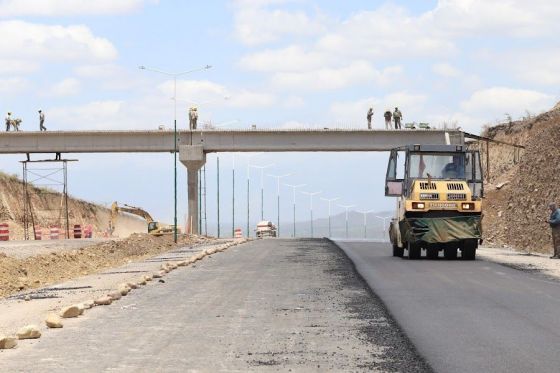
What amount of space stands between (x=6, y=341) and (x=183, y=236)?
175 feet

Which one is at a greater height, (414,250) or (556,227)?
(556,227)

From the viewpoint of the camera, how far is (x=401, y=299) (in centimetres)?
1941

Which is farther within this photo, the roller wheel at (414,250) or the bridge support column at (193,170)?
the bridge support column at (193,170)

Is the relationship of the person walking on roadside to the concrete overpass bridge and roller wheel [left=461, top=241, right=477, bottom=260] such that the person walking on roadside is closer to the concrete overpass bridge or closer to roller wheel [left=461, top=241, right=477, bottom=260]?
roller wheel [left=461, top=241, right=477, bottom=260]

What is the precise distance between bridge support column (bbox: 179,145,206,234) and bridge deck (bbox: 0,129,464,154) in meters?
0.94

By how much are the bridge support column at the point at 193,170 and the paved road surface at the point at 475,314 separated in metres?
51.9

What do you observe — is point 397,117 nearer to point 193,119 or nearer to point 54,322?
point 193,119

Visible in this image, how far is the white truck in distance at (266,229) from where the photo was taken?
106m

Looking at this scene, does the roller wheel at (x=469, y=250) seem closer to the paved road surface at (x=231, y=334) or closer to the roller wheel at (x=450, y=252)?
the roller wheel at (x=450, y=252)

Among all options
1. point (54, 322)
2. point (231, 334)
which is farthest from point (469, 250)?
point (54, 322)

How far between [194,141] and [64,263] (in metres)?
42.1

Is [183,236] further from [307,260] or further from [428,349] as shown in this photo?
[428,349]

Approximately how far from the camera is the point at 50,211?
10975 centimetres

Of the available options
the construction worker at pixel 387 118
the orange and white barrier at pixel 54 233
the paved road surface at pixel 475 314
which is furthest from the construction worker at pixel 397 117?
the paved road surface at pixel 475 314
